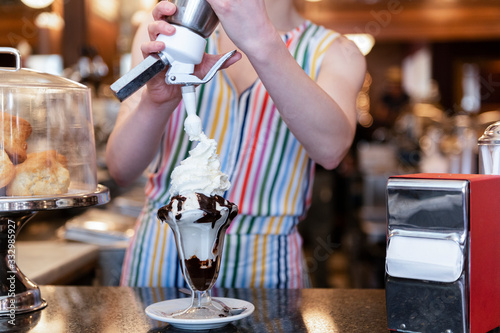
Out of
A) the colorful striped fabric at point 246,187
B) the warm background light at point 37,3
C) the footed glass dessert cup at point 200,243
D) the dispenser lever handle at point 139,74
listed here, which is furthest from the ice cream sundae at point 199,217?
the warm background light at point 37,3

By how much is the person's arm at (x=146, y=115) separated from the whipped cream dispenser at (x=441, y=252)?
39 cm

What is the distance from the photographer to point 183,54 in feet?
3.03

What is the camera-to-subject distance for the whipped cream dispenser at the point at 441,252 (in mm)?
800

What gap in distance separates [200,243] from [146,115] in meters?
0.36

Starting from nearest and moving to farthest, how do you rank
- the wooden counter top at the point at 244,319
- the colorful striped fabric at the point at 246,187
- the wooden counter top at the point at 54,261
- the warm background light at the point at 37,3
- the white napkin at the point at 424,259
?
the white napkin at the point at 424,259
the wooden counter top at the point at 244,319
the colorful striped fabric at the point at 246,187
the wooden counter top at the point at 54,261
the warm background light at the point at 37,3

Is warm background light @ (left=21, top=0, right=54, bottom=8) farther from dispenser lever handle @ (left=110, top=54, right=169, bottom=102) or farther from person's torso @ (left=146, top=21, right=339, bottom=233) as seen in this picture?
dispenser lever handle @ (left=110, top=54, right=169, bottom=102)

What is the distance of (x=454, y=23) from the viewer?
9.92 metres

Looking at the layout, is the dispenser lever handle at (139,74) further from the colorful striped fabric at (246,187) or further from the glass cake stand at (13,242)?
the colorful striped fabric at (246,187)

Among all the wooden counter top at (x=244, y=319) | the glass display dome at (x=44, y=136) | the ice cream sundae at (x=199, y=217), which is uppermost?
the glass display dome at (x=44, y=136)

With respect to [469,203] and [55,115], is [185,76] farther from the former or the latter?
[469,203]

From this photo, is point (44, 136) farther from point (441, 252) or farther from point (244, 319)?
point (441, 252)

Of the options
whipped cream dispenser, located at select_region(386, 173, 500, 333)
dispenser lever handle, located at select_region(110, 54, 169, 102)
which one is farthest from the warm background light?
whipped cream dispenser, located at select_region(386, 173, 500, 333)

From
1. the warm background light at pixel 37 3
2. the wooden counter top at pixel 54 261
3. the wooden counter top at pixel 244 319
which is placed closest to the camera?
the wooden counter top at pixel 244 319

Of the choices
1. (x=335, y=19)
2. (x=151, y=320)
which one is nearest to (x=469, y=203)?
(x=151, y=320)
